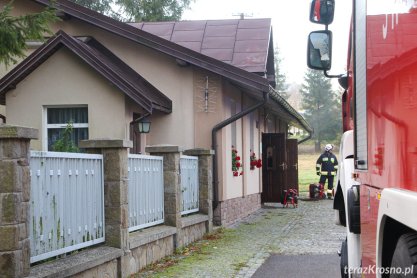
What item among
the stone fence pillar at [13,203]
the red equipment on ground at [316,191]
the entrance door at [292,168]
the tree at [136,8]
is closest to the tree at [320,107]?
the tree at [136,8]

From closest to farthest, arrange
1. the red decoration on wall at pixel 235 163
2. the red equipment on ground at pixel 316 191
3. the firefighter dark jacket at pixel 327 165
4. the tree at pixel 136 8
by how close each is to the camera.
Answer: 1. the red decoration on wall at pixel 235 163
2. the firefighter dark jacket at pixel 327 165
3. the red equipment on ground at pixel 316 191
4. the tree at pixel 136 8

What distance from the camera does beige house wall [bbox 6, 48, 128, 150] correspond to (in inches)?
531

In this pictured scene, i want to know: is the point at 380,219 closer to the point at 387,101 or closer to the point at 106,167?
the point at 387,101

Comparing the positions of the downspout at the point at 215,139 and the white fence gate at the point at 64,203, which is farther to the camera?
the downspout at the point at 215,139

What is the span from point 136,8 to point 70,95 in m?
22.1

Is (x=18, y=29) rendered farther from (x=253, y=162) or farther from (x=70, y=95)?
(x=253, y=162)

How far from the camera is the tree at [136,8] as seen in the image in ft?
114

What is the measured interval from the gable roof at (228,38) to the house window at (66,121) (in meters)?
4.00

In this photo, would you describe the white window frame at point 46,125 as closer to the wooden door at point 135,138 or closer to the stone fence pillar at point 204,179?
the wooden door at point 135,138

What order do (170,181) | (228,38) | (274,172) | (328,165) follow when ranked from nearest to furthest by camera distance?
(170,181), (228,38), (274,172), (328,165)

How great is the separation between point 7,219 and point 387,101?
331cm

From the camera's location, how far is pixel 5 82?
1354cm

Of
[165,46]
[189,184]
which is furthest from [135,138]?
[189,184]

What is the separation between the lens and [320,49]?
5555mm
